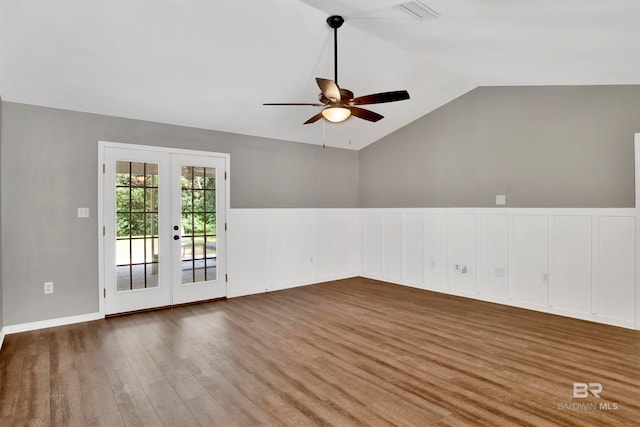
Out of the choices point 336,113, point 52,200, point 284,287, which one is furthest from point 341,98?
point 284,287

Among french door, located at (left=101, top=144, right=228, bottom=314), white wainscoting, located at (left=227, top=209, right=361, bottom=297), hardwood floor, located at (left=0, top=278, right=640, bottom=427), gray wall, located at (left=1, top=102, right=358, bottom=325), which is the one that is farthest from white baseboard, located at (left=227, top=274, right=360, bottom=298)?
gray wall, located at (left=1, top=102, right=358, bottom=325)

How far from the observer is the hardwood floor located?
231 centimetres

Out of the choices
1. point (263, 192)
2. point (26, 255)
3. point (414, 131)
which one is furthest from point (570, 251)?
point (26, 255)

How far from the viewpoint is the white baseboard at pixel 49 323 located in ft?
12.7

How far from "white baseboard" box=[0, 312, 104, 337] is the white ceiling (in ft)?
8.33

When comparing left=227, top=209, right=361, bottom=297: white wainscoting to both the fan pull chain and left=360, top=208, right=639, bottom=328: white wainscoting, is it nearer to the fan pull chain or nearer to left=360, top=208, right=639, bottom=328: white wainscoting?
left=360, top=208, right=639, bottom=328: white wainscoting

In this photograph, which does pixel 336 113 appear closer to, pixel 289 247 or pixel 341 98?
pixel 341 98

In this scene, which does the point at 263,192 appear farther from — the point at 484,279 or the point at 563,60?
the point at 563,60

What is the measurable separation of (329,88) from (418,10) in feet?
3.58

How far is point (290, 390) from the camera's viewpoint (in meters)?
2.62

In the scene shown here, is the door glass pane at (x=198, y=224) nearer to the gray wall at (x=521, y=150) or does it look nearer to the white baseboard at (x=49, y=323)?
the white baseboard at (x=49, y=323)

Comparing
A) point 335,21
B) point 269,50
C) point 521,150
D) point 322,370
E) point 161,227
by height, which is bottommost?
point 322,370

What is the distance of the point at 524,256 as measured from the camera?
479 centimetres

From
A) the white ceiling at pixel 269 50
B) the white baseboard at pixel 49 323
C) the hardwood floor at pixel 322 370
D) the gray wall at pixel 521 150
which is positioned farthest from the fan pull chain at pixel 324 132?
the white baseboard at pixel 49 323
